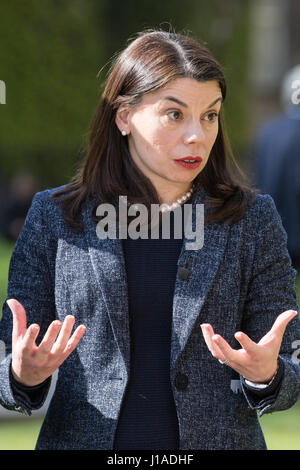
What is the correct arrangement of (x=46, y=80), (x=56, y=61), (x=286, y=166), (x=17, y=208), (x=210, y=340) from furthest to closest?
(x=56, y=61) < (x=46, y=80) < (x=17, y=208) < (x=286, y=166) < (x=210, y=340)

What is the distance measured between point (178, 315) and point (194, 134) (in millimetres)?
486

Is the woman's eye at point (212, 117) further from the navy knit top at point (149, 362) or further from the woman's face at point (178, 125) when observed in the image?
the navy knit top at point (149, 362)

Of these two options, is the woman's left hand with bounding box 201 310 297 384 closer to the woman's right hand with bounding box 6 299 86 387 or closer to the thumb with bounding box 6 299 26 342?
the woman's right hand with bounding box 6 299 86 387

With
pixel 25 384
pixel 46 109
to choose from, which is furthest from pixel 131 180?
pixel 46 109

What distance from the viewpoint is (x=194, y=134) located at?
8.18ft

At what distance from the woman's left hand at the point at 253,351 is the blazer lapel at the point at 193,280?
0.45 ft

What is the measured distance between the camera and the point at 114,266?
Answer: 2.53 m

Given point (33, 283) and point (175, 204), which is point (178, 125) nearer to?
point (175, 204)

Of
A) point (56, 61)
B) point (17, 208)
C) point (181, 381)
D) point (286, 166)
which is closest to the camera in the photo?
point (181, 381)

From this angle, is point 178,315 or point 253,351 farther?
point 178,315

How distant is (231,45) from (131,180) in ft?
56.0

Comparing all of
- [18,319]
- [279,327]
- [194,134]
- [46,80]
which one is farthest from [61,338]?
[46,80]

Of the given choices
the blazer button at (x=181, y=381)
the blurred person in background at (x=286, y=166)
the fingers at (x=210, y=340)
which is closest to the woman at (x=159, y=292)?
the blazer button at (x=181, y=381)

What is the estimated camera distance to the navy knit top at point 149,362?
2.46 meters
